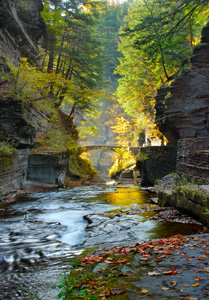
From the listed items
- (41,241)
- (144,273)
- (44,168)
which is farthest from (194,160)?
(44,168)

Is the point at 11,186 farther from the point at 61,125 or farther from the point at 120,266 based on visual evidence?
the point at 61,125

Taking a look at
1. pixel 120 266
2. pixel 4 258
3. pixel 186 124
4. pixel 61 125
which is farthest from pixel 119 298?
pixel 61 125

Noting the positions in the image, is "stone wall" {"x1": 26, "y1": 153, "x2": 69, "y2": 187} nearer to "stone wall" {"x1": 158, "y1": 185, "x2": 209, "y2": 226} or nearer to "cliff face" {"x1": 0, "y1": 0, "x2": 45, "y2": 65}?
"cliff face" {"x1": 0, "y1": 0, "x2": 45, "y2": 65}

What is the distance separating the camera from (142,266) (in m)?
3.12

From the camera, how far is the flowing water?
3.14 meters

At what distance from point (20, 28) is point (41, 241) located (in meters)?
14.2

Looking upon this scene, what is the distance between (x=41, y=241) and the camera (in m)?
5.12

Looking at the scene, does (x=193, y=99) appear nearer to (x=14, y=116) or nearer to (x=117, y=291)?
(x=14, y=116)

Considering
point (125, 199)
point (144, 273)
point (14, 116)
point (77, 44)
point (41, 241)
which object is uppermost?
point (77, 44)

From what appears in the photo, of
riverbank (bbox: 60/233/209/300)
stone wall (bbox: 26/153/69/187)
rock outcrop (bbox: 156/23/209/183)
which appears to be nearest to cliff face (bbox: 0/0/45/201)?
stone wall (bbox: 26/153/69/187)

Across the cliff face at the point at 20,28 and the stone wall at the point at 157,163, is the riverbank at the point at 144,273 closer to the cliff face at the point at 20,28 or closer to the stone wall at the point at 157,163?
the cliff face at the point at 20,28

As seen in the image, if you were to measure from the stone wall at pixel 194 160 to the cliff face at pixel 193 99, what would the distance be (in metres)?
5.99

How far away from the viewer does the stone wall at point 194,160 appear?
7.53 metres

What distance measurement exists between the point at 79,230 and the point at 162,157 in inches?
485
